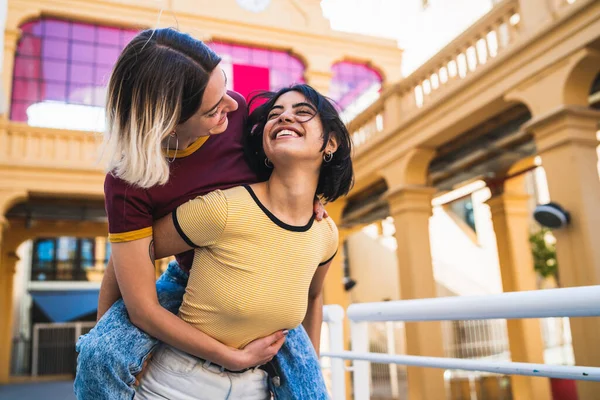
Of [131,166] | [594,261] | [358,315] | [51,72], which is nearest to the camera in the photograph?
[131,166]

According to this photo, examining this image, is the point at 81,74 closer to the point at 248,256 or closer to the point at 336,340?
the point at 336,340

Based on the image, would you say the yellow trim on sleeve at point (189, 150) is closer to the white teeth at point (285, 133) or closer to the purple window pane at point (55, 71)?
the white teeth at point (285, 133)

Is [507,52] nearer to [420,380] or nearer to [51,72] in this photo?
[420,380]

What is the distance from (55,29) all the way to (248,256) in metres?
11.3

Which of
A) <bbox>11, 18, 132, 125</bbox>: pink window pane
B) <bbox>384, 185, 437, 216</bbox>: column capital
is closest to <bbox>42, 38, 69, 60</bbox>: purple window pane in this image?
<bbox>11, 18, 132, 125</bbox>: pink window pane

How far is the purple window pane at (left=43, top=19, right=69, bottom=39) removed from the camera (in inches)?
421

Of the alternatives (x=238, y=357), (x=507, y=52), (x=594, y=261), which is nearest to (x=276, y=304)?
(x=238, y=357)

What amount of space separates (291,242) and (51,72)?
35.6ft

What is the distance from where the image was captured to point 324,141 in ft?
4.36

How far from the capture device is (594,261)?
489cm

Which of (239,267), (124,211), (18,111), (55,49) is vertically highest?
(55,49)

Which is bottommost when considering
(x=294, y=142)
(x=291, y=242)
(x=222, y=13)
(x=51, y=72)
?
(x=291, y=242)

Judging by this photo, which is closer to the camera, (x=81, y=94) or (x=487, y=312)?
(x=487, y=312)

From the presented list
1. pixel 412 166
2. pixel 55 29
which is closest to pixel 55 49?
pixel 55 29
